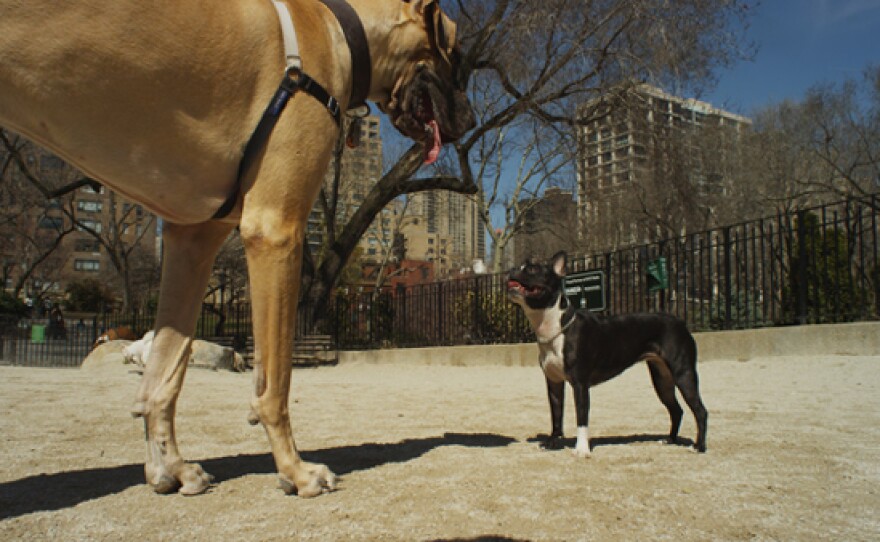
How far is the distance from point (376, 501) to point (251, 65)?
2023mm

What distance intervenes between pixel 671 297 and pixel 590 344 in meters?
9.71

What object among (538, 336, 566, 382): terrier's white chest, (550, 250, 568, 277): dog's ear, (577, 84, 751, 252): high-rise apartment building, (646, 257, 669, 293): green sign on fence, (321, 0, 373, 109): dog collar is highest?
(577, 84, 751, 252): high-rise apartment building

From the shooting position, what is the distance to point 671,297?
13.2 meters

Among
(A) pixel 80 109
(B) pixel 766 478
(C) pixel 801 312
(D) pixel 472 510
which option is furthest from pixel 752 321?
(A) pixel 80 109

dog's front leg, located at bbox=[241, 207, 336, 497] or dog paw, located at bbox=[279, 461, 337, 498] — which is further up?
dog's front leg, located at bbox=[241, 207, 336, 497]

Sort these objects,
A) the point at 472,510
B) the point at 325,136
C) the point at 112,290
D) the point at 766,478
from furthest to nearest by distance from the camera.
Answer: the point at 112,290
the point at 766,478
the point at 325,136
the point at 472,510

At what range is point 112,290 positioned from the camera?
65.6m

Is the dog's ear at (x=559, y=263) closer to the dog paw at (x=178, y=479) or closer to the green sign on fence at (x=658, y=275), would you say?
the dog paw at (x=178, y=479)

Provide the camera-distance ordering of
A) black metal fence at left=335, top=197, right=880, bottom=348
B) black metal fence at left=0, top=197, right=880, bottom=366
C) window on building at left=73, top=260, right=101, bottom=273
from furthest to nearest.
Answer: window on building at left=73, top=260, right=101, bottom=273
black metal fence at left=0, top=197, right=880, bottom=366
black metal fence at left=335, top=197, right=880, bottom=348

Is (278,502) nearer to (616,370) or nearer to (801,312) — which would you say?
(616,370)

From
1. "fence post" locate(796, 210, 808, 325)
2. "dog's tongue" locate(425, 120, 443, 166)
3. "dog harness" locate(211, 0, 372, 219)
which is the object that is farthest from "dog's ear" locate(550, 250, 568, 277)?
"fence post" locate(796, 210, 808, 325)

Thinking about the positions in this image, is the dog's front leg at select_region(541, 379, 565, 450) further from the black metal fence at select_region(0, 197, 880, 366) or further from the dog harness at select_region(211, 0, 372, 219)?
the black metal fence at select_region(0, 197, 880, 366)

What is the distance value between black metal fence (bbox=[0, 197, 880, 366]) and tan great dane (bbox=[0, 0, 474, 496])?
9236 millimetres

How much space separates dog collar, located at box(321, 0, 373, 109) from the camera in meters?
3.16
